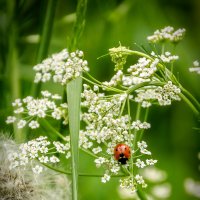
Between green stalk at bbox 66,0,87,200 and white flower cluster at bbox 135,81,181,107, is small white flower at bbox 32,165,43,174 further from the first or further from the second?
white flower cluster at bbox 135,81,181,107

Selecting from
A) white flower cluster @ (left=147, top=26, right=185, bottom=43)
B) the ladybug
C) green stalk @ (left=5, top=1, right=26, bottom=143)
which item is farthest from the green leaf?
green stalk @ (left=5, top=1, right=26, bottom=143)

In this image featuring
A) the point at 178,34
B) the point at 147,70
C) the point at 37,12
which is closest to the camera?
the point at 147,70

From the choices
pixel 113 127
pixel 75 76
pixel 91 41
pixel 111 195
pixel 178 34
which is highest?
pixel 91 41

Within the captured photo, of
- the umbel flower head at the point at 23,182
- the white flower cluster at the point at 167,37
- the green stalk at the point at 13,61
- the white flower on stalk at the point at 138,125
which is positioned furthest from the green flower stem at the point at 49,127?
the green stalk at the point at 13,61

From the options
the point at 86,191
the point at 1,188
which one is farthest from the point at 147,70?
the point at 86,191

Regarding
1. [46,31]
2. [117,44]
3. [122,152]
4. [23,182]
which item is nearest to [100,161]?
[122,152]

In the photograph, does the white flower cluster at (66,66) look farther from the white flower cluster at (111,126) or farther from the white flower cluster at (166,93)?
the white flower cluster at (166,93)

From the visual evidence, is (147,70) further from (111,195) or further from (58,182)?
(111,195)

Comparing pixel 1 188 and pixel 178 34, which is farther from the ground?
pixel 178 34
